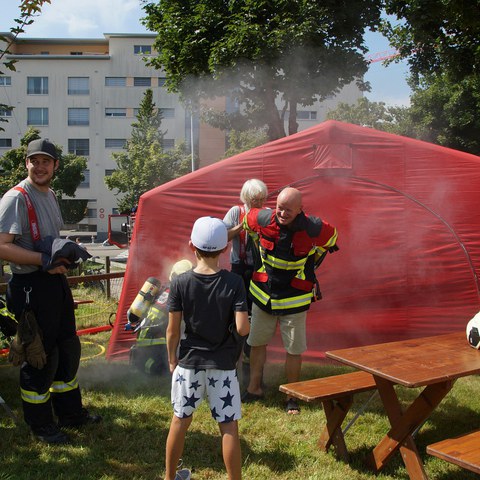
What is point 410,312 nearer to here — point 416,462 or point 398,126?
point 416,462

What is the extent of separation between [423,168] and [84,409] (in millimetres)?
3386

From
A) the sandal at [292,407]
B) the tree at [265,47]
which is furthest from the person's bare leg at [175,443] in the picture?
the tree at [265,47]

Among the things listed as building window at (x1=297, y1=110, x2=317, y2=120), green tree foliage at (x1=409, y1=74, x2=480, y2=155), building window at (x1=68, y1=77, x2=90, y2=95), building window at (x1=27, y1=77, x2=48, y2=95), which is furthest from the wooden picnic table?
building window at (x1=27, y1=77, x2=48, y2=95)

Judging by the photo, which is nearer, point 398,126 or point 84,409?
point 84,409

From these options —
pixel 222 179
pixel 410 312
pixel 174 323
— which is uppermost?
pixel 222 179

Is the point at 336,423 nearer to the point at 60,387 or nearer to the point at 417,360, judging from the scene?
the point at 417,360

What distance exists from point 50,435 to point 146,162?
28008 mm

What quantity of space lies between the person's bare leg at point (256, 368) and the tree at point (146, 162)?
26998 millimetres

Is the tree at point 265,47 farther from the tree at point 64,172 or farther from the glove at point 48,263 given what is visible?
the glove at point 48,263

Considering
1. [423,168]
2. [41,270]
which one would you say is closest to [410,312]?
[423,168]

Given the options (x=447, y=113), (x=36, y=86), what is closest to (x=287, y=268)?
(x=447, y=113)

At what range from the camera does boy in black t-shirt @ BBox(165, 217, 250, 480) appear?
2480mm

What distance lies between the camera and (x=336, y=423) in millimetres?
2994

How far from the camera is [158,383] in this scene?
4.23 meters
